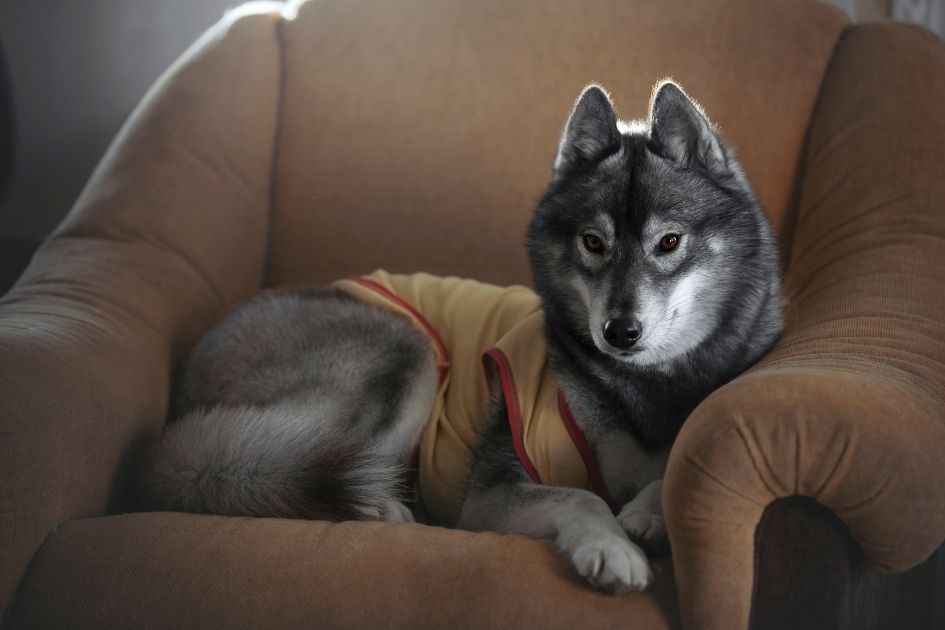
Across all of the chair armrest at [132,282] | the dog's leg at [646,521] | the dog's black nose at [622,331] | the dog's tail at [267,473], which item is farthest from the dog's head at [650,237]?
the chair armrest at [132,282]

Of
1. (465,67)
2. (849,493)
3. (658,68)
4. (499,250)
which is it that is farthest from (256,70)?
(849,493)

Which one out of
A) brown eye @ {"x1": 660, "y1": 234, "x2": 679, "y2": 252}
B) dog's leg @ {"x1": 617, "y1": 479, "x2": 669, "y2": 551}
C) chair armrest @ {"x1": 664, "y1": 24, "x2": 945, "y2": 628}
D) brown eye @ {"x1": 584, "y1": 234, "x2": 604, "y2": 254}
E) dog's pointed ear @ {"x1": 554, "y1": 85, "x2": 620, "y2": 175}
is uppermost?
dog's pointed ear @ {"x1": 554, "y1": 85, "x2": 620, "y2": 175}

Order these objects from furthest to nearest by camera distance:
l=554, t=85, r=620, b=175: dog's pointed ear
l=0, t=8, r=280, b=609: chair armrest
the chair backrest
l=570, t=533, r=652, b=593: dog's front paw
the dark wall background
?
the dark wall background, the chair backrest, l=554, t=85, r=620, b=175: dog's pointed ear, l=0, t=8, r=280, b=609: chair armrest, l=570, t=533, r=652, b=593: dog's front paw

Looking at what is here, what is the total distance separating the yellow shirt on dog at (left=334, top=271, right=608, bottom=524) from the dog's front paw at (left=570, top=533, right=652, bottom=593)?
0.35m

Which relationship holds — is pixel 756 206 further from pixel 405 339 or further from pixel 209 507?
pixel 209 507

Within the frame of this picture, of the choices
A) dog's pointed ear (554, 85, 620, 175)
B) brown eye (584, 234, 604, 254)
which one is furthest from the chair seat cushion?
dog's pointed ear (554, 85, 620, 175)

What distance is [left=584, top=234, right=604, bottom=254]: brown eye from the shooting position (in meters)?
1.69

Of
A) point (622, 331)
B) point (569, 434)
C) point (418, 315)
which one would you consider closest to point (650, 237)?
point (622, 331)

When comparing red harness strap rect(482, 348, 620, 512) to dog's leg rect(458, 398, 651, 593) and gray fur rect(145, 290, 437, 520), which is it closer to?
dog's leg rect(458, 398, 651, 593)

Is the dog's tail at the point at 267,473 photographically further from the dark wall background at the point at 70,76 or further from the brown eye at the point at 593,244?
the dark wall background at the point at 70,76

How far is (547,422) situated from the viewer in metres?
1.79

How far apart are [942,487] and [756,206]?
0.67 metres

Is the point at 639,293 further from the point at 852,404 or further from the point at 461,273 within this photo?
the point at 461,273

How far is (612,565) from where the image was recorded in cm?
138
